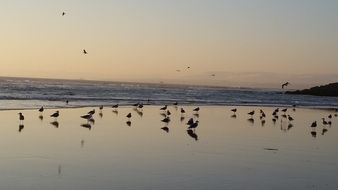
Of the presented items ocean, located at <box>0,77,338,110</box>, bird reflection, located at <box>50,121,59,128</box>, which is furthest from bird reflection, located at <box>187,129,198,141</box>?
ocean, located at <box>0,77,338,110</box>

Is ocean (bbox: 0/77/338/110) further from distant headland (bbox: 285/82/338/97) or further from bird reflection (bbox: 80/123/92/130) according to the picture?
distant headland (bbox: 285/82/338/97)

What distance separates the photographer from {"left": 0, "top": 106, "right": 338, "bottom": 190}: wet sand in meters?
12.4

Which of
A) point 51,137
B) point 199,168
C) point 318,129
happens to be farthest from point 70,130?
point 318,129

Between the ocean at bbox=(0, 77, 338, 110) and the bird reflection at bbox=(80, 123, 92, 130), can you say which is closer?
the bird reflection at bbox=(80, 123, 92, 130)

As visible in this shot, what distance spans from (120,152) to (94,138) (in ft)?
12.3

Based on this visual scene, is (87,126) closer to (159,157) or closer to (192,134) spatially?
(192,134)

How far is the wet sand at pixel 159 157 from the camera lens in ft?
40.8

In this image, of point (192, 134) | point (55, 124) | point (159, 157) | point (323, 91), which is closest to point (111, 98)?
point (55, 124)

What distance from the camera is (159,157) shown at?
52.3 feet

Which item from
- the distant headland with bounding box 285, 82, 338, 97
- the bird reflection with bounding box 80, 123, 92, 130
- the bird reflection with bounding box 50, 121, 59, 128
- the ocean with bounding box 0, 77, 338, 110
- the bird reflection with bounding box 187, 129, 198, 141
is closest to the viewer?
the bird reflection with bounding box 187, 129, 198, 141

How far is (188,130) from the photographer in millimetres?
24844

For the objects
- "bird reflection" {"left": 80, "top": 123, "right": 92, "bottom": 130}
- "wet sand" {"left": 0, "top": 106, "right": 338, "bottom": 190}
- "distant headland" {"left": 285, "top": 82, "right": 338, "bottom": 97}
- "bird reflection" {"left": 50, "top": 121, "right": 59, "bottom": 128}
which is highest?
"distant headland" {"left": 285, "top": 82, "right": 338, "bottom": 97}

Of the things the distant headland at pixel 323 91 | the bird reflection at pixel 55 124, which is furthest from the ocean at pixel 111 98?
the distant headland at pixel 323 91

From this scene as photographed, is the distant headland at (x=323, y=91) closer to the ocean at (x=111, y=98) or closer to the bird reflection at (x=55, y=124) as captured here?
the ocean at (x=111, y=98)
